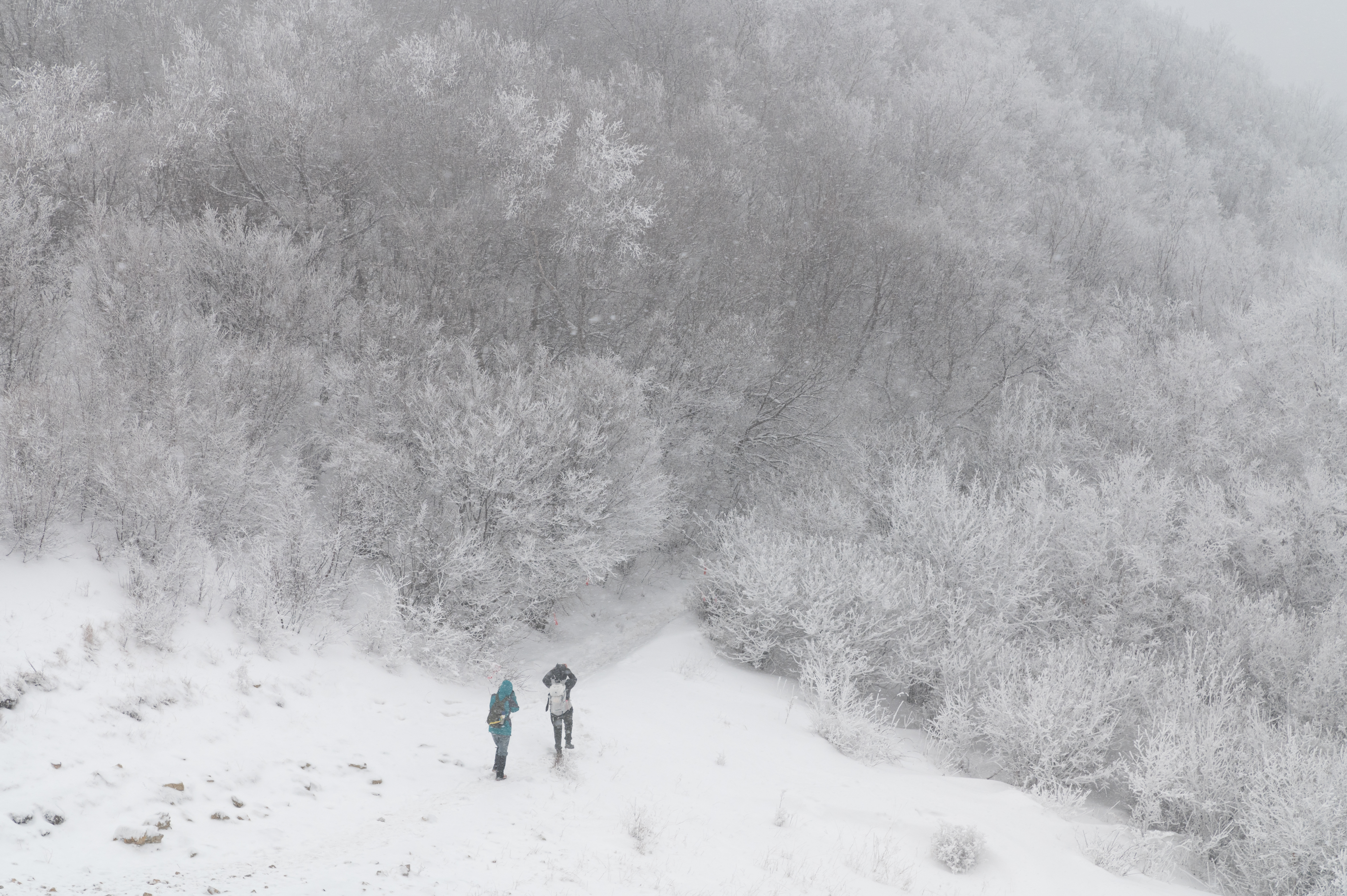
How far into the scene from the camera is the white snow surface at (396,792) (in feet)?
23.9

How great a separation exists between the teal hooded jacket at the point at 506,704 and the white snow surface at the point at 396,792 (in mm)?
669

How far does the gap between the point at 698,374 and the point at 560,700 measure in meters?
16.1

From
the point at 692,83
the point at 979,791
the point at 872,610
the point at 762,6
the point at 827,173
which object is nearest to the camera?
the point at 979,791

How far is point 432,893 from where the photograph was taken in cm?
701

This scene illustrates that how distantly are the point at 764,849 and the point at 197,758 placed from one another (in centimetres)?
651

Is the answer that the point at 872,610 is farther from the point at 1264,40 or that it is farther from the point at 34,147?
the point at 1264,40

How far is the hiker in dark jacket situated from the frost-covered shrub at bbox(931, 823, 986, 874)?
16.1 ft

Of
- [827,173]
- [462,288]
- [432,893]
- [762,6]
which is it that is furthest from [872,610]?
[762,6]

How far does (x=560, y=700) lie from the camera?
10242 mm

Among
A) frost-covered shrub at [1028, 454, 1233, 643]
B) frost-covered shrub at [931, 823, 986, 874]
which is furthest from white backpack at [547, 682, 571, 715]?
frost-covered shrub at [1028, 454, 1233, 643]

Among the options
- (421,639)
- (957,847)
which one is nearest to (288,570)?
(421,639)

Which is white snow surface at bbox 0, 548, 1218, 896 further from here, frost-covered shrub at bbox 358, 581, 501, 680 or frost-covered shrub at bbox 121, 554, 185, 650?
frost-covered shrub at bbox 358, 581, 501, 680

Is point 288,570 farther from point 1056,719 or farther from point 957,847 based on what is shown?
point 1056,719

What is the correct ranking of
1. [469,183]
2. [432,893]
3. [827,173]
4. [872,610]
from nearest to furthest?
1. [432,893]
2. [872,610]
3. [469,183]
4. [827,173]
